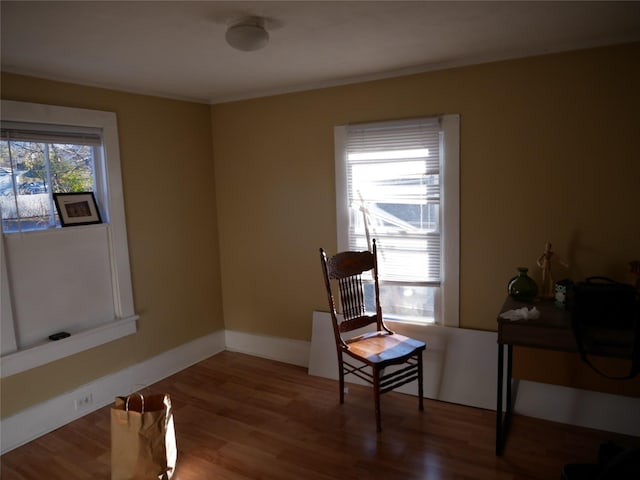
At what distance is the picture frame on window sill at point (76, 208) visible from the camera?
3031 mm

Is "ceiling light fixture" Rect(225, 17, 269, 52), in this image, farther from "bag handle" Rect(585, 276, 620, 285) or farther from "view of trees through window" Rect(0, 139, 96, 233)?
"bag handle" Rect(585, 276, 620, 285)

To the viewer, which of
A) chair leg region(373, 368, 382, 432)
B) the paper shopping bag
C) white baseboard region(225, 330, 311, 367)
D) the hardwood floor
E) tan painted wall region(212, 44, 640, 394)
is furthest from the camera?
white baseboard region(225, 330, 311, 367)

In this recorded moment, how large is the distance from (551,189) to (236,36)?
2092 millimetres

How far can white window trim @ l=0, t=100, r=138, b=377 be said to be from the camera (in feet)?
9.02

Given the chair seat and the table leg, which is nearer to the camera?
the table leg

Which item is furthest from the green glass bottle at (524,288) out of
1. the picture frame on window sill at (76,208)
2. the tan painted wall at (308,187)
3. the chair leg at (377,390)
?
the picture frame on window sill at (76,208)

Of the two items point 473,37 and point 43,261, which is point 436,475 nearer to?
point 473,37

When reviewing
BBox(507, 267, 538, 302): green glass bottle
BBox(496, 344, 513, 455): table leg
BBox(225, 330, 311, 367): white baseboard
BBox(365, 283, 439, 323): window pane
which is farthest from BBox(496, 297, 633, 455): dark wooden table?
BBox(225, 330, 311, 367): white baseboard

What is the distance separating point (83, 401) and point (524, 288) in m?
3.07

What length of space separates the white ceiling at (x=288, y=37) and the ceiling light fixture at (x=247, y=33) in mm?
52

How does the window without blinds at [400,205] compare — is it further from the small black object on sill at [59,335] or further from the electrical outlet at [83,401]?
the electrical outlet at [83,401]

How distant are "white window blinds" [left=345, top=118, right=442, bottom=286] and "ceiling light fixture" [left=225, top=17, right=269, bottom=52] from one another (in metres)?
1.37

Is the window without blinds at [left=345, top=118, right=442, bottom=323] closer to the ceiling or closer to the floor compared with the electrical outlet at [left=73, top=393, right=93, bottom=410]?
closer to the ceiling

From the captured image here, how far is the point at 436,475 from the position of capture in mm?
2402
